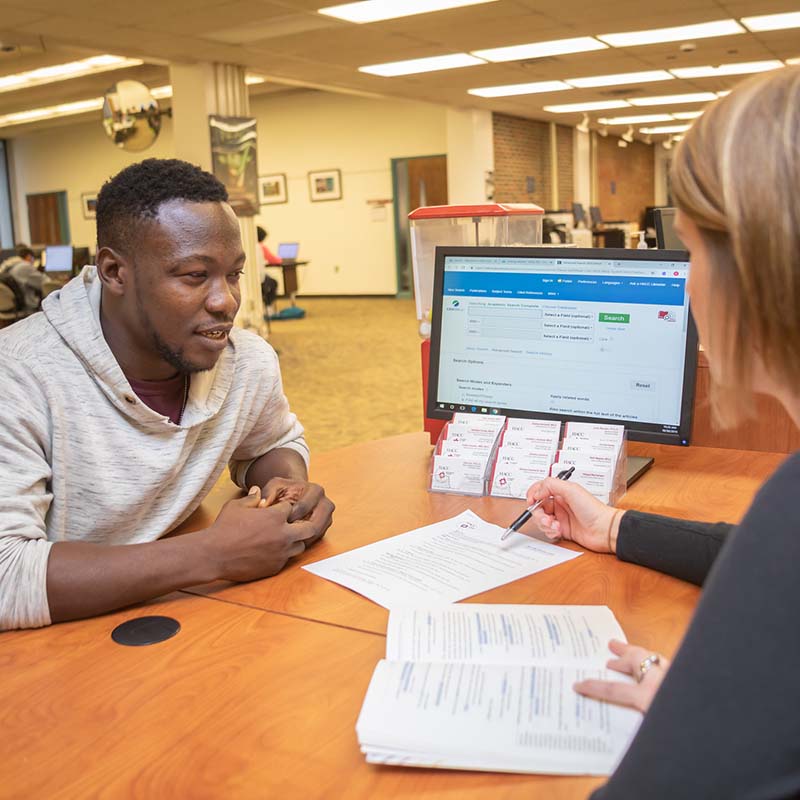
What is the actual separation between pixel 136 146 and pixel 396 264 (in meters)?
Answer: 7.40

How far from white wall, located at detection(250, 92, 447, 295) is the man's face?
12.4 m

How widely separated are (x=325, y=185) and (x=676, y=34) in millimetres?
7101

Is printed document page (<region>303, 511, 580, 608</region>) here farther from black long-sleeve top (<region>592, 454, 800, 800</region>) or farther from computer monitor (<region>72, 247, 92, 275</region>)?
computer monitor (<region>72, 247, 92, 275</region>)

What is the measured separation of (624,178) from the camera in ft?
59.0

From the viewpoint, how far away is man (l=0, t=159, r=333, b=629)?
120 centimetres

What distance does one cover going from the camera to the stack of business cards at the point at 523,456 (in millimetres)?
1583

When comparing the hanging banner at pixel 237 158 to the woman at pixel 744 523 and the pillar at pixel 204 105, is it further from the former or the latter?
the woman at pixel 744 523

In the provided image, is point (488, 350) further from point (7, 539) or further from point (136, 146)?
point (136, 146)

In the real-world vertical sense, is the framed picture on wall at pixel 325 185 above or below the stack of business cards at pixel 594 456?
above

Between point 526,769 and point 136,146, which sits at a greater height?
point 136,146

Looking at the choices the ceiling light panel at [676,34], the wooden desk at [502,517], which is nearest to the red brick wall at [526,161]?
the ceiling light panel at [676,34]

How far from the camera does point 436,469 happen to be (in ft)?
5.43

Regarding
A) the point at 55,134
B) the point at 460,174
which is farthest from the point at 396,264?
the point at 55,134

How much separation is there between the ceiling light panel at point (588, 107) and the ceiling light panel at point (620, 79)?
1.45 m
